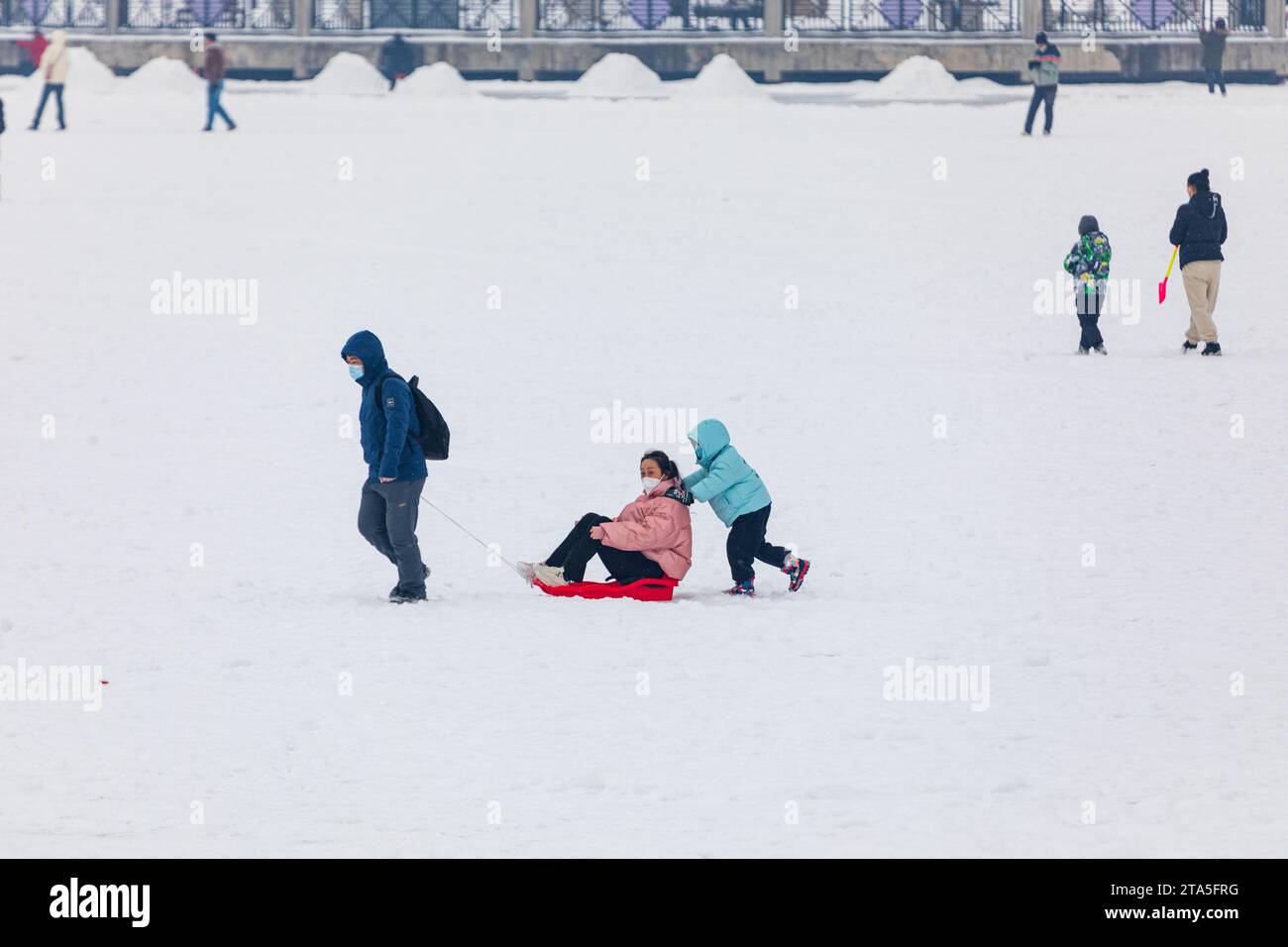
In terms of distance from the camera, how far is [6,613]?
10.6m

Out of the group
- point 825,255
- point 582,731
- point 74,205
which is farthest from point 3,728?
point 74,205

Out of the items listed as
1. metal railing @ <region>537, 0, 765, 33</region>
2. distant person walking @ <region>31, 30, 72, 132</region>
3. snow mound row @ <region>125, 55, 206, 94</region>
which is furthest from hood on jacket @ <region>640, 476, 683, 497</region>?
metal railing @ <region>537, 0, 765, 33</region>

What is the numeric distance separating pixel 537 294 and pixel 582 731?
11877 mm

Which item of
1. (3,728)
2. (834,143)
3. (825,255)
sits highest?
(834,143)

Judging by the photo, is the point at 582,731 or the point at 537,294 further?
the point at 537,294

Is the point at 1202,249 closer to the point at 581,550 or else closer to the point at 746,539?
the point at 746,539

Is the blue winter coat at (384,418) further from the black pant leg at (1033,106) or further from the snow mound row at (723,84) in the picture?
the snow mound row at (723,84)

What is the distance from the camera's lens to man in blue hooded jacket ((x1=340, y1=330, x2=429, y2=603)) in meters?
10.4

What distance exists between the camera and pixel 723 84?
3678 cm

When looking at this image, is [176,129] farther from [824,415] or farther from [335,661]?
[335,661]

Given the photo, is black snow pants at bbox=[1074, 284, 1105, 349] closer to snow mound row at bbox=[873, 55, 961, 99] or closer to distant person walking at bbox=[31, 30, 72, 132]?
distant person walking at bbox=[31, 30, 72, 132]

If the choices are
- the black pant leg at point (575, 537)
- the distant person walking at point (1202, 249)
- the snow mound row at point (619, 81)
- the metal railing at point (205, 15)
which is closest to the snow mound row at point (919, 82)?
the snow mound row at point (619, 81)

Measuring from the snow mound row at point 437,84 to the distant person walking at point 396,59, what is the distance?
0.34 metres

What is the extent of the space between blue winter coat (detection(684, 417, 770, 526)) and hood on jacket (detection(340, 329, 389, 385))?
5.38 ft
